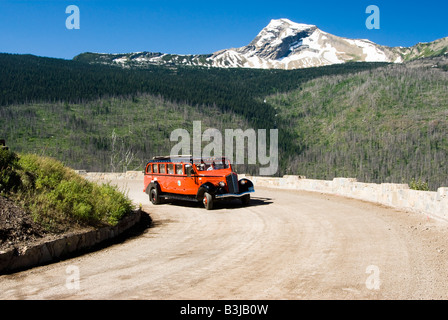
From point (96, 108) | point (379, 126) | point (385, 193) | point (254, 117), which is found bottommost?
point (385, 193)

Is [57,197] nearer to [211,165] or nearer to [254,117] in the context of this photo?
[211,165]

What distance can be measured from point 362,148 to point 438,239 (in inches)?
3960

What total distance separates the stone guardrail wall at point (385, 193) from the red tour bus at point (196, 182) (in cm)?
535

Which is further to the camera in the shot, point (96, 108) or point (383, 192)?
point (96, 108)

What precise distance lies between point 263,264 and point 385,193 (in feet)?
34.4

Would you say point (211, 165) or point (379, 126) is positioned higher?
point (379, 126)

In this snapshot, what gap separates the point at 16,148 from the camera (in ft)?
268

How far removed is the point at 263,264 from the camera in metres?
7.11

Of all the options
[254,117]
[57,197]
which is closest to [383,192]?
[57,197]

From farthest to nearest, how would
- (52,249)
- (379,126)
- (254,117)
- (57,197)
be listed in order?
1. (254,117)
2. (379,126)
3. (57,197)
4. (52,249)

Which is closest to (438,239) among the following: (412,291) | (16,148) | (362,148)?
(412,291)

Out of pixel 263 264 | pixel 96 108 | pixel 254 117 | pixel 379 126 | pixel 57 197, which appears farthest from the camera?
pixel 254 117

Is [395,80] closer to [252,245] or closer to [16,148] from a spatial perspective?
[16,148]
